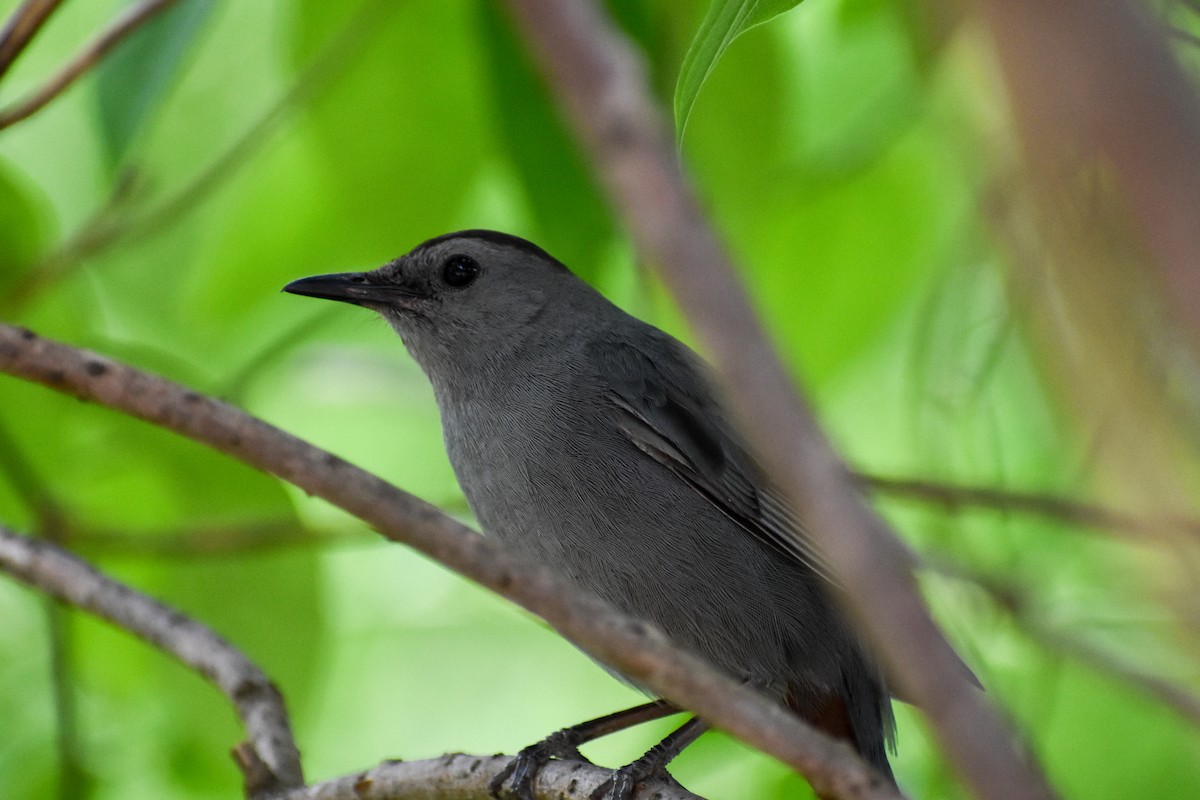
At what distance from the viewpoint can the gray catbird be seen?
3340mm

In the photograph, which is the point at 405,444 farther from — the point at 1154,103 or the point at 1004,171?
the point at 1154,103

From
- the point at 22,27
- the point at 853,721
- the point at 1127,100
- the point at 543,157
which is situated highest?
the point at 22,27

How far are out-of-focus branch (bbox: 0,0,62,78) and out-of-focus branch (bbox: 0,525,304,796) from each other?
1141mm

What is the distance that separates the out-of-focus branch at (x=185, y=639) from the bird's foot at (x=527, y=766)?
1.45 feet

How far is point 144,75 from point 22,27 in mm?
646

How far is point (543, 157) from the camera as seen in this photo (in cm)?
353

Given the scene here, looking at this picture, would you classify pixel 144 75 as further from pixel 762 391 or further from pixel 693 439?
pixel 762 391

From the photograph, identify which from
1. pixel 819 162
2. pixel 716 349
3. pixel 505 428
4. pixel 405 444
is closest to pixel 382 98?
pixel 505 428

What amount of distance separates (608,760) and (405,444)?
1514 mm

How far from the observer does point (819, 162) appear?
3.72 metres

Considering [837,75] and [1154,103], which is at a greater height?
[837,75]

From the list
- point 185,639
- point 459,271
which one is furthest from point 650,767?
point 459,271

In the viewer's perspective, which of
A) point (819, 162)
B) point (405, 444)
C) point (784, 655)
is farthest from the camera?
point (405, 444)

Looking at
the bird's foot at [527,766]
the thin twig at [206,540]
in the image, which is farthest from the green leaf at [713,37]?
the thin twig at [206,540]
